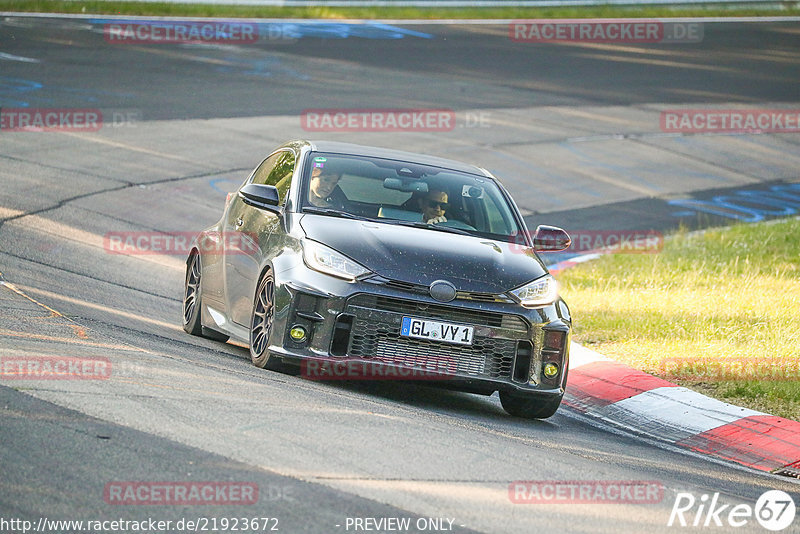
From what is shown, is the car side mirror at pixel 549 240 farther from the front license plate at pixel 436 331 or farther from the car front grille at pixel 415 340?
the front license plate at pixel 436 331

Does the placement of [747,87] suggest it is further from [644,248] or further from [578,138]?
[644,248]

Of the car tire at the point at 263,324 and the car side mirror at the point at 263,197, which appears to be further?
the car side mirror at the point at 263,197

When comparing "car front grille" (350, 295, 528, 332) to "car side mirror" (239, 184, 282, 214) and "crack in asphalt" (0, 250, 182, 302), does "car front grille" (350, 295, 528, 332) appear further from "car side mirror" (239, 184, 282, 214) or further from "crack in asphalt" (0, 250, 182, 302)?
"crack in asphalt" (0, 250, 182, 302)

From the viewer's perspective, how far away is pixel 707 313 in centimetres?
1195

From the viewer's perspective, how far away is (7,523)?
478 centimetres

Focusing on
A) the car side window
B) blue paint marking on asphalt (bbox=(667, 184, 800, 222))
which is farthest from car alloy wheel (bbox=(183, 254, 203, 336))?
blue paint marking on asphalt (bbox=(667, 184, 800, 222))

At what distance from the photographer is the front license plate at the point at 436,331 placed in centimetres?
789

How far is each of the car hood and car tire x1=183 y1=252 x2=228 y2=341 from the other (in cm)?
183

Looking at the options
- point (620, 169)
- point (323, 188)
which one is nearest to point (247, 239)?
point (323, 188)

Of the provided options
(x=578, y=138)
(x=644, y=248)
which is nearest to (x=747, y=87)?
(x=578, y=138)

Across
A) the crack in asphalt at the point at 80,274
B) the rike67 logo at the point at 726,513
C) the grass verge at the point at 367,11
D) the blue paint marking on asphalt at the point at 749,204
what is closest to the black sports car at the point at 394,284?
the rike67 logo at the point at 726,513

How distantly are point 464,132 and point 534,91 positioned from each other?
17.5ft

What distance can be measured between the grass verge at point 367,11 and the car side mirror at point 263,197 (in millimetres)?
24764

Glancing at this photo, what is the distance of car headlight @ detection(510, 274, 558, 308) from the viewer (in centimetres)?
820
